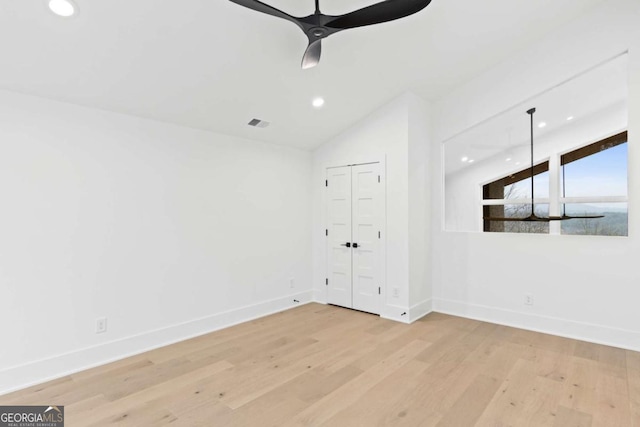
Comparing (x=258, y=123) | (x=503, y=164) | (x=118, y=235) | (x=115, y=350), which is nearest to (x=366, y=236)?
(x=503, y=164)

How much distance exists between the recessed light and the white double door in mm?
3445

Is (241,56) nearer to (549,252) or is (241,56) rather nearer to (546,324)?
(549,252)

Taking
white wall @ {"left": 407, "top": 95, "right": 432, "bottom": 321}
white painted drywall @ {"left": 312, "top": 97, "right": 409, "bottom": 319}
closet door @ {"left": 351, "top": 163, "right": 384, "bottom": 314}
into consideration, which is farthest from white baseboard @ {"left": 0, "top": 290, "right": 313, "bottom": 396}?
white wall @ {"left": 407, "top": 95, "right": 432, "bottom": 321}

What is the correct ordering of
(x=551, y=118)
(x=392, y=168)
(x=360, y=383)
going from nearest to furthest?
(x=360, y=383)
(x=551, y=118)
(x=392, y=168)

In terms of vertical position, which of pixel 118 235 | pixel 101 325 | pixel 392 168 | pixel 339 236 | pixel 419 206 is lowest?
pixel 101 325

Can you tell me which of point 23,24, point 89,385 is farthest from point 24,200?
point 89,385

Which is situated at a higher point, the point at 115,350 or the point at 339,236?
the point at 339,236

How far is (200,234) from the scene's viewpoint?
12.9 feet

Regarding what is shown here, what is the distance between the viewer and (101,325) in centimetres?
315

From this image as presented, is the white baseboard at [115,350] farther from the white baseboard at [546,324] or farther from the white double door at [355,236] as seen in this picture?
the white baseboard at [546,324]

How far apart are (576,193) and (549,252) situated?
0.71 m

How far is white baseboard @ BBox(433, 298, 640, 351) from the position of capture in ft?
11.3

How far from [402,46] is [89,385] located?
13.7 feet

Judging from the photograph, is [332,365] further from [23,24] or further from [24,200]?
[23,24]
